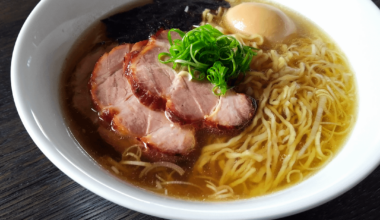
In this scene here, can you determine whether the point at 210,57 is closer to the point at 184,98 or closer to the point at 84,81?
the point at 184,98

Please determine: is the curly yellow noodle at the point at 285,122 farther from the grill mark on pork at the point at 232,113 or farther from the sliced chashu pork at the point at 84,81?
the sliced chashu pork at the point at 84,81

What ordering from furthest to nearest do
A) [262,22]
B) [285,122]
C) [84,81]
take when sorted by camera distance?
1. [262,22]
2. [84,81]
3. [285,122]

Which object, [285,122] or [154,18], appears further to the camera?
[154,18]

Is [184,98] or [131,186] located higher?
[184,98]

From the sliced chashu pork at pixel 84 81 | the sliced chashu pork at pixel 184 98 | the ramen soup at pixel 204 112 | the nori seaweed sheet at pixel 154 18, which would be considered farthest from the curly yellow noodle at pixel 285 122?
the sliced chashu pork at pixel 84 81

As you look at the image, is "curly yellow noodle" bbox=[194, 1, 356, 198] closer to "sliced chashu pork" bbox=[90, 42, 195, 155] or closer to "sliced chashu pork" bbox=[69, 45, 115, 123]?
"sliced chashu pork" bbox=[90, 42, 195, 155]

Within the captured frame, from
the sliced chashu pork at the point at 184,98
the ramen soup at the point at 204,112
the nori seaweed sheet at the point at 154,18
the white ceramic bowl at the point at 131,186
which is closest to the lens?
the white ceramic bowl at the point at 131,186

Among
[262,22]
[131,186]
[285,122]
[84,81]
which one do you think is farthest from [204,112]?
[262,22]

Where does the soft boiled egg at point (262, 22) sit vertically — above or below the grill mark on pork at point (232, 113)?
above
